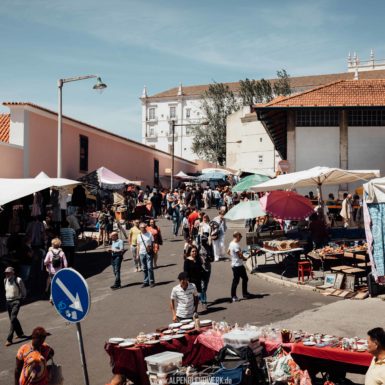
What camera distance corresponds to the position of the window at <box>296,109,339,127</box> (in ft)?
82.7

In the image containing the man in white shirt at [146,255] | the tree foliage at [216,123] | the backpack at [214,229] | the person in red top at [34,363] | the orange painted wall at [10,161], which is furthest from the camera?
the tree foliage at [216,123]

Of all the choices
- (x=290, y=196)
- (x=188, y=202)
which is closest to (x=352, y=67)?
(x=188, y=202)

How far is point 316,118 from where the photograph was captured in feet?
83.4

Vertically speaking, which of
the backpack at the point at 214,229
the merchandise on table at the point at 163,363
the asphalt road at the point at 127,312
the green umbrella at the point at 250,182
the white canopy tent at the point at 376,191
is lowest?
the asphalt road at the point at 127,312

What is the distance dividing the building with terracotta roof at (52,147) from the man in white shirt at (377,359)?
20.9 meters

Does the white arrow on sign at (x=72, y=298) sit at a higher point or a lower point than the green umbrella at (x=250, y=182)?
lower

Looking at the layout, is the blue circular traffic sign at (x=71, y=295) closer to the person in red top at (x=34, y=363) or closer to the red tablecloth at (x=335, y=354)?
the person in red top at (x=34, y=363)

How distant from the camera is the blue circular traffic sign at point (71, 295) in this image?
248 inches

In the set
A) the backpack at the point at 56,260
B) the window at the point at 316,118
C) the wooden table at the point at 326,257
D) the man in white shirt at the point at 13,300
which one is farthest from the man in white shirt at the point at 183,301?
the window at the point at 316,118

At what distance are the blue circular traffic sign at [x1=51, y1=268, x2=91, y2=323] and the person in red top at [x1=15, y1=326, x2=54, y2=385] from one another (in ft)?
1.85

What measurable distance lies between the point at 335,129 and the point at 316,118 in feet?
3.39

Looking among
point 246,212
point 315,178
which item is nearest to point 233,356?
point 315,178

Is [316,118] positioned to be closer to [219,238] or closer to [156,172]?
[219,238]

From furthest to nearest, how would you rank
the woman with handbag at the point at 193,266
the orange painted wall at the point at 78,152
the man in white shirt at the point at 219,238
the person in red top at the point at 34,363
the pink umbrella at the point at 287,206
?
1. the orange painted wall at the point at 78,152
2. the man in white shirt at the point at 219,238
3. the pink umbrella at the point at 287,206
4. the woman with handbag at the point at 193,266
5. the person in red top at the point at 34,363
